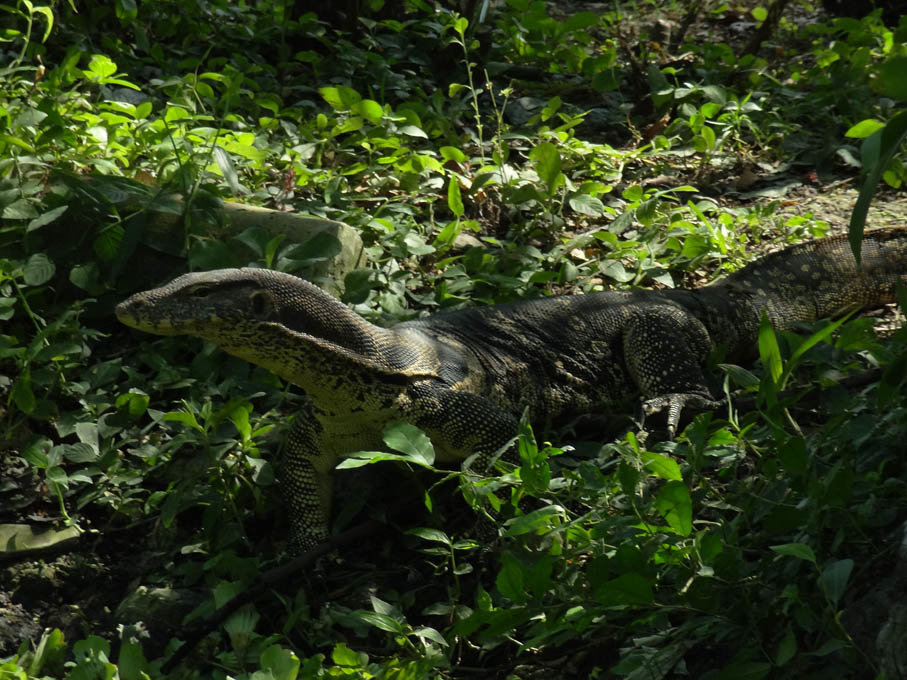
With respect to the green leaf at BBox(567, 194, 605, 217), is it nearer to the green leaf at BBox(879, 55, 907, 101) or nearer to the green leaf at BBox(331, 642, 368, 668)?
the green leaf at BBox(331, 642, 368, 668)

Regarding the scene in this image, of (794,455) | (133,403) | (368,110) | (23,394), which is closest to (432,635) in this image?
(794,455)

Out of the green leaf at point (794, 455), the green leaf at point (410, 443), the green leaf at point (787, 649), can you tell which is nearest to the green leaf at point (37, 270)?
the green leaf at point (410, 443)

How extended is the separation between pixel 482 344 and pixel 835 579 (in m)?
2.27

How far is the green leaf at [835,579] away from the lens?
2.23m

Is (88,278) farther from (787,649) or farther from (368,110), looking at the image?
(787,649)

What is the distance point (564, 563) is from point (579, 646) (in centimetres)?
24

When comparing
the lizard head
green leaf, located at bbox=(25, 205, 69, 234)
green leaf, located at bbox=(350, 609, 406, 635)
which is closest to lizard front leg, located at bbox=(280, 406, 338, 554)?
the lizard head

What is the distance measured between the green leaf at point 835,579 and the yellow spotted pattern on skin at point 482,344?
1674mm

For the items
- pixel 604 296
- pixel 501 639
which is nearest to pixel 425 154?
pixel 604 296

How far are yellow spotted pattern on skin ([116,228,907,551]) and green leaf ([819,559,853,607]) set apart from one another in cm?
167

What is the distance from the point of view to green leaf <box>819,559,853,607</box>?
223 cm

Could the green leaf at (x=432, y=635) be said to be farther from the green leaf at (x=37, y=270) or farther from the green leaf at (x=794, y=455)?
the green leaf at (x=37, y=270)

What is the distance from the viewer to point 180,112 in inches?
208

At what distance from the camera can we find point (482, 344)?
4.35 m
